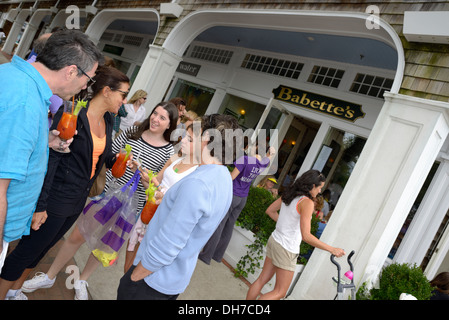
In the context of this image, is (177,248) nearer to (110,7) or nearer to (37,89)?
(37,89)

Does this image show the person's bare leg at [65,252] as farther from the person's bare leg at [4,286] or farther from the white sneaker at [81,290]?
the person's bare leg at [4,286]

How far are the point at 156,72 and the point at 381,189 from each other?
627 centimetres

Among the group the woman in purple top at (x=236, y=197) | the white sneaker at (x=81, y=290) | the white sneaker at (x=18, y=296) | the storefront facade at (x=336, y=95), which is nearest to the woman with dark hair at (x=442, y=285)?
the storefront facade at (x=336, y=95)

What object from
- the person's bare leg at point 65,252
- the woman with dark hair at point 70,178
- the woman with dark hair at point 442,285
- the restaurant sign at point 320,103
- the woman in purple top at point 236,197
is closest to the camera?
the woman with dark hair at point 70,178

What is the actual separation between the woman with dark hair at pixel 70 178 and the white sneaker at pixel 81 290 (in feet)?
1.45

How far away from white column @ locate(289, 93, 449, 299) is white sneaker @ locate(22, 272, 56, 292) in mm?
3097

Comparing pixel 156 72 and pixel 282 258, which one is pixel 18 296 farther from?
pixel 156 72

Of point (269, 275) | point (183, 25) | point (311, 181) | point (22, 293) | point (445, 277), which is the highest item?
point (183, 25)

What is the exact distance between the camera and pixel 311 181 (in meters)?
3.55

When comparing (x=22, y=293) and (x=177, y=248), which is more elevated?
(x=177, y=248)

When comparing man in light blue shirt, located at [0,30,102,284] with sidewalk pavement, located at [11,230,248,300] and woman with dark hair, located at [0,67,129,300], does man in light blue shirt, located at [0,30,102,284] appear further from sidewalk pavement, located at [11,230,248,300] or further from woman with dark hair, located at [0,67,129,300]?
sidewalk pavement, located at [11,230,248,300]

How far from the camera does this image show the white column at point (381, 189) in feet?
13.5
